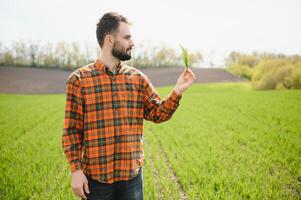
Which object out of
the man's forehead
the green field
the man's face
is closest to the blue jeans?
the man's face

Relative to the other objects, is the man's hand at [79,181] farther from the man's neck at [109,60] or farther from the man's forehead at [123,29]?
the man's forehead at [123,29]

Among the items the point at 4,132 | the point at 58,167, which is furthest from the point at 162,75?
the point at 58,167

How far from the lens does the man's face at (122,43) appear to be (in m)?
2.42

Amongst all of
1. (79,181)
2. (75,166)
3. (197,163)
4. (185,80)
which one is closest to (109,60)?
(185,80)

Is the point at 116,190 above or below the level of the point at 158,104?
below

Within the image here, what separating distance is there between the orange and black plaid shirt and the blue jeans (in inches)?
2.4

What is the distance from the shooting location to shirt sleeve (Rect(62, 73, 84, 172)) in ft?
7.52

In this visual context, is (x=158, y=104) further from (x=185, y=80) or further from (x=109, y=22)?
(x=109, y=22)

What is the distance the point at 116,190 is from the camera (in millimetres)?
2447

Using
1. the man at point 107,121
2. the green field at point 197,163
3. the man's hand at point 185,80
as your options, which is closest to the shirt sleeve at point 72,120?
the man at point 107,121

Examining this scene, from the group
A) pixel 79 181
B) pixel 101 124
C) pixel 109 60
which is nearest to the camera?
pixel 79 181

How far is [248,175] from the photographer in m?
6.07

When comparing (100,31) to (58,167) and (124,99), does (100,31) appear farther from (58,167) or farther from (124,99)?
(58,167)

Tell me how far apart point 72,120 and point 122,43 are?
793 mm
